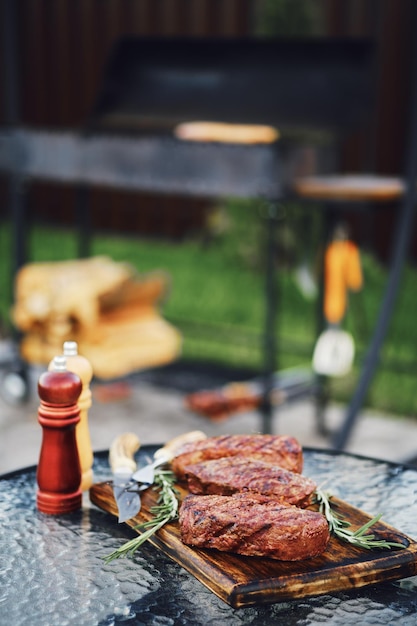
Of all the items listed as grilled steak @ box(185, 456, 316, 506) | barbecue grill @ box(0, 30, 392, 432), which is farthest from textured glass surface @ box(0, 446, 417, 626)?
barbecue grill @ box(0, 30, 392, 432)

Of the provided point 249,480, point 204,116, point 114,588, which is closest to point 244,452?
point 249,480

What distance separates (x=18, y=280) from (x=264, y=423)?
4.18ft

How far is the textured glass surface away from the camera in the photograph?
131 cm

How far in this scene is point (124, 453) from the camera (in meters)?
1.82

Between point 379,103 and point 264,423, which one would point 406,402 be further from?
point 379,103

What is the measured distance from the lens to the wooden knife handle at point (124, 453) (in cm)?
175

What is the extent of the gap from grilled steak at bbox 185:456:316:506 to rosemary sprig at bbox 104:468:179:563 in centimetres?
4

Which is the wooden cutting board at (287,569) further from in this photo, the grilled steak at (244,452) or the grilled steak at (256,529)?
the grilled steak at (244,452)

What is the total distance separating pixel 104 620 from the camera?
1297mm

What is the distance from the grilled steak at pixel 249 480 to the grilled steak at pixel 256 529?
0.06 metres

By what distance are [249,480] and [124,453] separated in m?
0.35

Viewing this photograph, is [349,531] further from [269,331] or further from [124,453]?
[269,331]

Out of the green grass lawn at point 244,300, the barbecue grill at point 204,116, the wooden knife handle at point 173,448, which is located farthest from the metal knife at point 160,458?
the green grass lawn at point 244,300

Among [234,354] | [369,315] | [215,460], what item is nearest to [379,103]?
[369,315]
